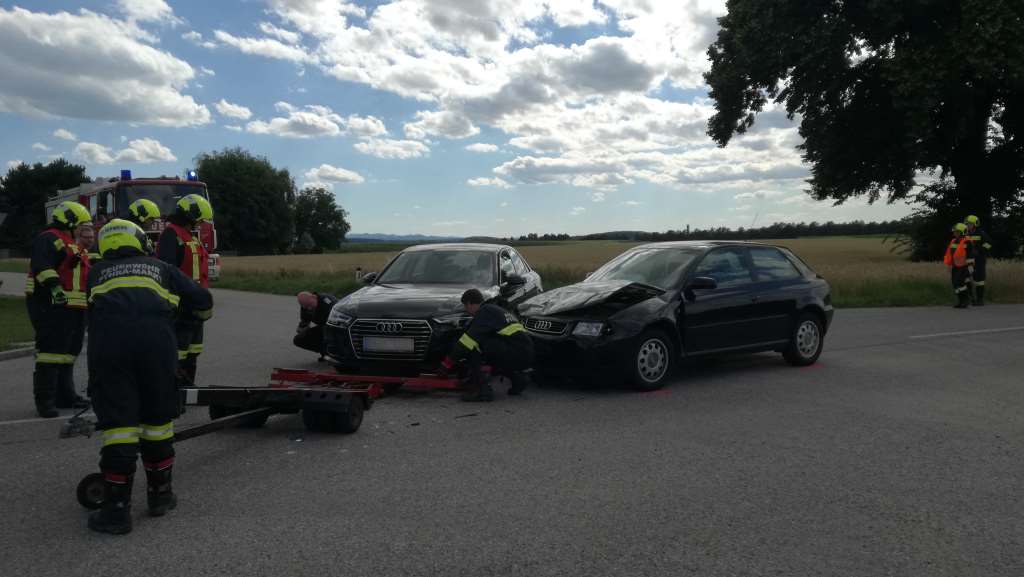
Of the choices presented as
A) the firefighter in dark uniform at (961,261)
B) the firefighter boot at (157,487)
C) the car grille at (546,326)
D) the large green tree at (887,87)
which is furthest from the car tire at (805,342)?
the large green tree at (887,87)

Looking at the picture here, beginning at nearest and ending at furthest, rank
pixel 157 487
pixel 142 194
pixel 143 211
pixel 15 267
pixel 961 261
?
pixel 157 487 → pixel 143 211 → pixel 961 261 → pixel 142 194 → pixel 15 267

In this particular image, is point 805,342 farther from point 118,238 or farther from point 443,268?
point 118,238

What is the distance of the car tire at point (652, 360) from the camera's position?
7805 mm

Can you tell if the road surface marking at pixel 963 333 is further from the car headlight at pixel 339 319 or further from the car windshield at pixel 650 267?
the car headlight at pixel 339 319

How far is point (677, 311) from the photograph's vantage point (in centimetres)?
827

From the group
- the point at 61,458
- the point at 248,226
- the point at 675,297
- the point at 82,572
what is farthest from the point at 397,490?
the point at 248,226

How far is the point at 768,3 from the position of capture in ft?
84.5

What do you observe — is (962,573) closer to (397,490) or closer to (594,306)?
(397,490)

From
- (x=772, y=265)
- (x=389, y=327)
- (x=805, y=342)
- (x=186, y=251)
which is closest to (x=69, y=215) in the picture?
(x=186, y=251)

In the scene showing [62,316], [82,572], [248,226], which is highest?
[248,226]

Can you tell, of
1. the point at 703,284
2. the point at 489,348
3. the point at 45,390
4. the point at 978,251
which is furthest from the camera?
the point at 978,251

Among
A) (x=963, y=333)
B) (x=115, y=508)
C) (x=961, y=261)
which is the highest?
(x=961, y=261)

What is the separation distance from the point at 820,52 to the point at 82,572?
83.7 ft

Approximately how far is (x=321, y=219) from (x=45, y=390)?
106 metres
